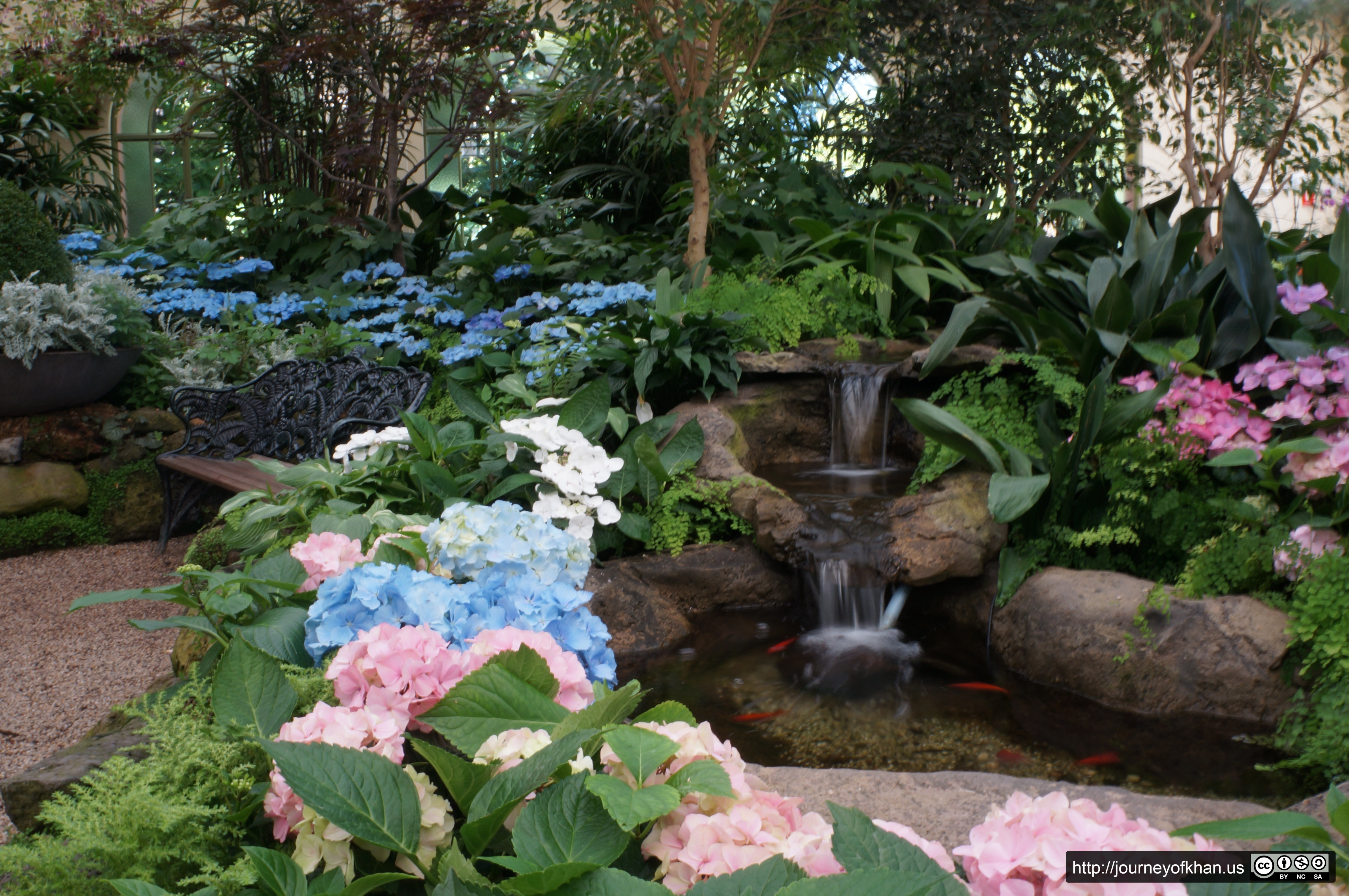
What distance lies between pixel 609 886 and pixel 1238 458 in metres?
2.68

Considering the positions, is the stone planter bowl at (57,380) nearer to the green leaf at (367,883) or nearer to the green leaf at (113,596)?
the green leaf at (113,596)

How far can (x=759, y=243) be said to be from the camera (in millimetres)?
5137

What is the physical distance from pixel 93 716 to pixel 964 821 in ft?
8.83

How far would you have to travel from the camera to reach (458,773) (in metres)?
0.83

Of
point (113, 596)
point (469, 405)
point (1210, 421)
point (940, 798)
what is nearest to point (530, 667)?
point (113, 596)

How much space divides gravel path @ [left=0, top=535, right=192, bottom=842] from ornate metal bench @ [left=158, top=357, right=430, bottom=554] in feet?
1.16

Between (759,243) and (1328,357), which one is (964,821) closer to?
(1328,357)

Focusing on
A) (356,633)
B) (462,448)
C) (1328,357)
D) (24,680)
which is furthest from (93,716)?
(1328,357)

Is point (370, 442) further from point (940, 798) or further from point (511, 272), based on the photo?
point (511, 272)

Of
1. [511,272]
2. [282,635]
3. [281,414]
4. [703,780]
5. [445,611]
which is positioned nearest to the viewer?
[703,780]

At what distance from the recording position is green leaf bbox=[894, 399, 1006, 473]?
3.30 meters

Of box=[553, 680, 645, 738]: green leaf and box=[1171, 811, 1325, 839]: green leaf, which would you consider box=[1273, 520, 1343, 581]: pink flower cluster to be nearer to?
box=[1171, 811, 1325, 839]: green leaf

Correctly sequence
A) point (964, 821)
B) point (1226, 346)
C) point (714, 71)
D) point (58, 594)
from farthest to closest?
point (714, 71), point (58, 594), point (1226, 346), point (964, 821)

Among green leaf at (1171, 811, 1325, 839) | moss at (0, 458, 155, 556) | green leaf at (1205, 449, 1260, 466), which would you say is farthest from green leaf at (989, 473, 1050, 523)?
moss at (0, 458, 155, 556)
